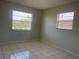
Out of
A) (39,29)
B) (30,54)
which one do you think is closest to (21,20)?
(39,29)

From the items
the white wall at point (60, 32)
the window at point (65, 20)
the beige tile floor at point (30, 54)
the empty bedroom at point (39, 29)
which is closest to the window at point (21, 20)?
the empty bedroom at point (39, 29)

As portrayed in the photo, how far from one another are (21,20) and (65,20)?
8.13 feet

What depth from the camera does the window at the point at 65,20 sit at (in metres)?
3.55

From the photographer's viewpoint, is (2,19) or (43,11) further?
(43,11)

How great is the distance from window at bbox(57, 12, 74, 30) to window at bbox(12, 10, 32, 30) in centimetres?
186

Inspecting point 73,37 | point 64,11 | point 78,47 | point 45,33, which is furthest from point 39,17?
point 78,47

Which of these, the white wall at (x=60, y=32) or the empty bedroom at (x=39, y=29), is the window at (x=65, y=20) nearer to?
the empty bedroom at (x=39, y=29)

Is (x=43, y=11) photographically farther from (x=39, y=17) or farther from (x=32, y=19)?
(x=32, y=19)

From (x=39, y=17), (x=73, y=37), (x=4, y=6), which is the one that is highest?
(x=4, y=6)

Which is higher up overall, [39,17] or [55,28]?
[39,17]

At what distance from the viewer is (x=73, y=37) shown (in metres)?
3.41

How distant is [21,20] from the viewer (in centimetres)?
472

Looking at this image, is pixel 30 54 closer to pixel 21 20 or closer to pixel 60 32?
pixel 60 32

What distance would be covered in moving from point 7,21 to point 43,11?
2.35m
